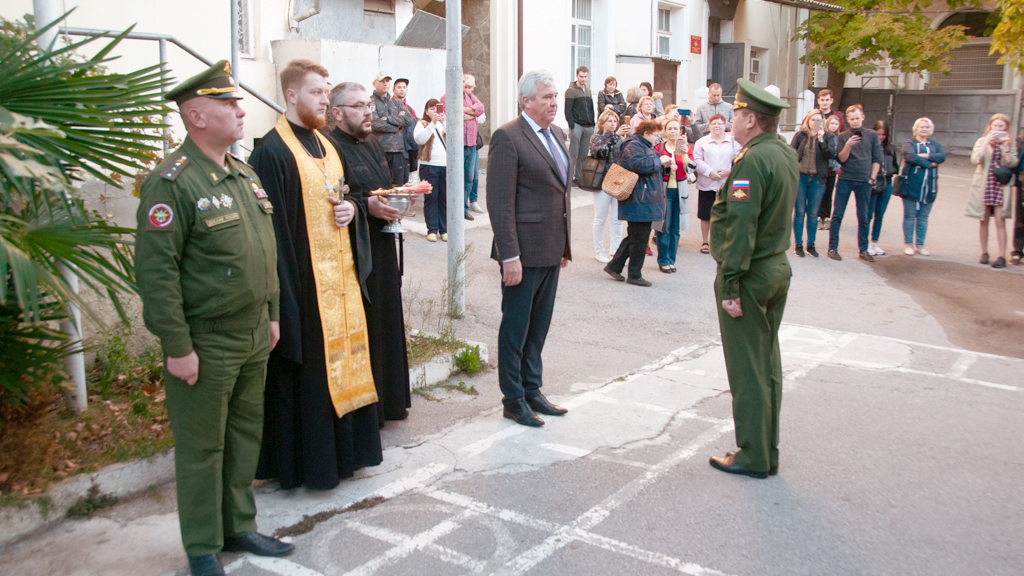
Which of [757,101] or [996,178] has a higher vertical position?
[757,101]

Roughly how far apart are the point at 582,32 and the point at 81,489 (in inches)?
692

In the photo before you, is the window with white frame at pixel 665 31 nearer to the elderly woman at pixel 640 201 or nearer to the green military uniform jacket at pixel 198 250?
the elderly woman at pixel 640 201

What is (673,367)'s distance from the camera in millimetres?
6734

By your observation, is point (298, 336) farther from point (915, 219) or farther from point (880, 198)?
point (915, 219)

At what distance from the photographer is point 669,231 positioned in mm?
10438

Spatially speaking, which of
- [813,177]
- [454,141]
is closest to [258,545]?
[454,141]

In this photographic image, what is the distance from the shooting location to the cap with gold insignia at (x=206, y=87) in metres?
3.25

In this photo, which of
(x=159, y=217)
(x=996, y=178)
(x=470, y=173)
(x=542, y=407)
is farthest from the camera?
(x=470, y=173)

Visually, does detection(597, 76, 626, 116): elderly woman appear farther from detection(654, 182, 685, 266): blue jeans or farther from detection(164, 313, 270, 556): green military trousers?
detection(164, 313, 270, 556): green military trousers

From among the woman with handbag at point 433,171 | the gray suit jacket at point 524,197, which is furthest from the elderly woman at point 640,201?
the gray suit jacket at point 524,197

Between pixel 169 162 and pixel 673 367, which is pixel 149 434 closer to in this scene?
pixel 169 162

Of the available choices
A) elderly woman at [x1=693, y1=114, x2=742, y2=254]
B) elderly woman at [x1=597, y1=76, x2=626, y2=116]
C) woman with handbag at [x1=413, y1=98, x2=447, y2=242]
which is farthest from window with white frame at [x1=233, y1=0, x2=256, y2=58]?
elderly woman at [x1=597, y1=76, x2=626, y2=116]

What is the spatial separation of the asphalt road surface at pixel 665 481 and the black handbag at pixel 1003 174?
3.79 metres

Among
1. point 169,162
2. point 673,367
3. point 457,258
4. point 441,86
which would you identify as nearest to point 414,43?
point 441,86
